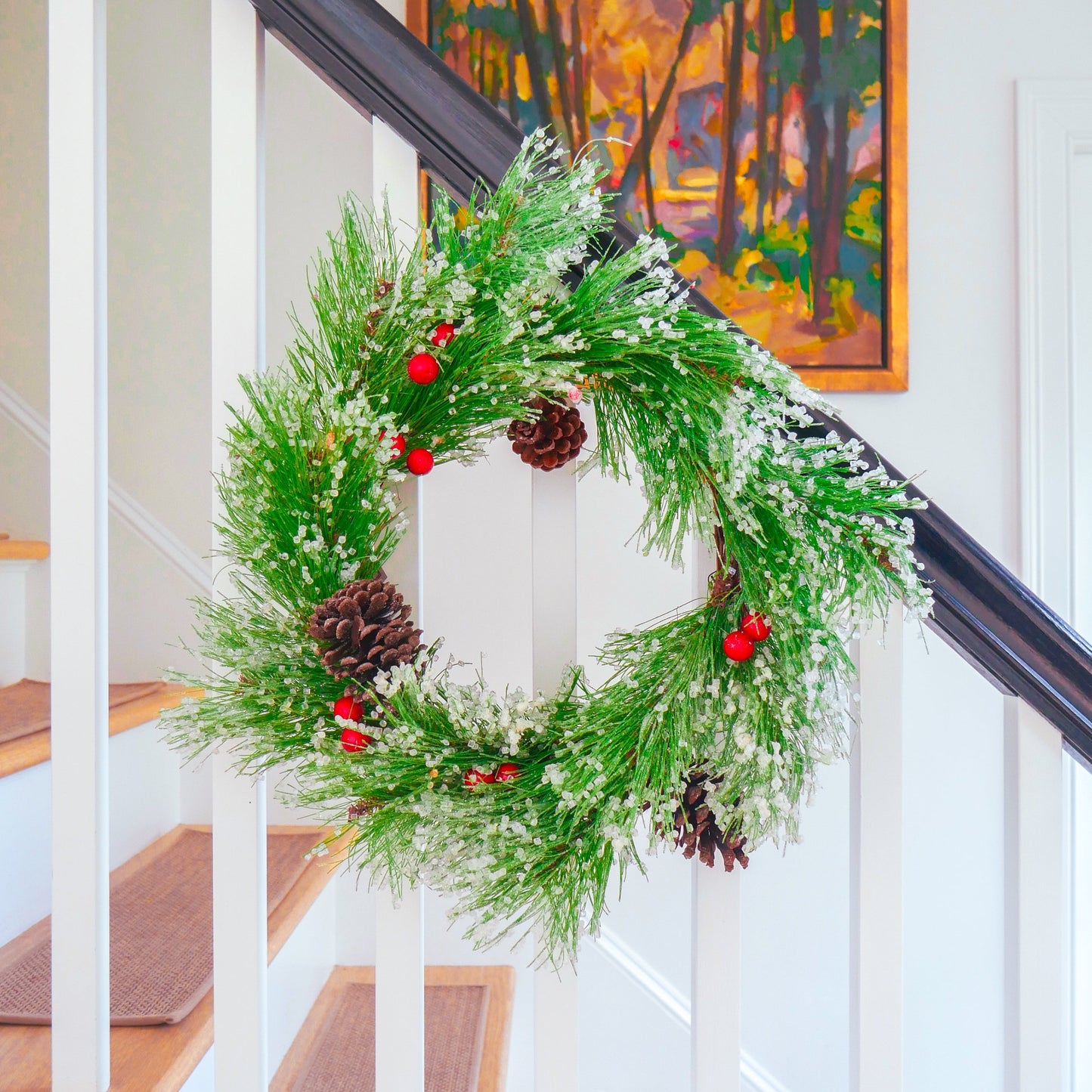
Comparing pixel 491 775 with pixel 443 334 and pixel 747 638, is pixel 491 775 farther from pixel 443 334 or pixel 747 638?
pixel 443 334

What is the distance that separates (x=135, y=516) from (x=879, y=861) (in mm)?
1435

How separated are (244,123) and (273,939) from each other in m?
0.91

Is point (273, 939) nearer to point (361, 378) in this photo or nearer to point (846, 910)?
point (361, 378)

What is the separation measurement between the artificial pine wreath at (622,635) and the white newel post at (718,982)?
8 cm

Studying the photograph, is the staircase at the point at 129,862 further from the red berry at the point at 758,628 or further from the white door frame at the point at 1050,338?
the white door frame at the point at 1050,338

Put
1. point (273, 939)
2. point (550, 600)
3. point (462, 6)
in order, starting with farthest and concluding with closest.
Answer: point (462, 6) < point (273, 939) < point (550, 600)

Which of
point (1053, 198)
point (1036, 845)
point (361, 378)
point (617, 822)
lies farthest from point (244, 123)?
point (1053, 198)

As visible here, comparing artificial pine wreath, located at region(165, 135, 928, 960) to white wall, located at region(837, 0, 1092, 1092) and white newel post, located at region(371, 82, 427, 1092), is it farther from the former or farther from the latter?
white wall, located at region(837, 0, 1092, 1092)

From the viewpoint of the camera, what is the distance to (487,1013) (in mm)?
1297

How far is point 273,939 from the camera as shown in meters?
1.02

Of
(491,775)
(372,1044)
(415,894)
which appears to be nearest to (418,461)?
(491,775)

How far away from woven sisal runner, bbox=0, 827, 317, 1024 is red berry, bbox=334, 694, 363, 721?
0.50m

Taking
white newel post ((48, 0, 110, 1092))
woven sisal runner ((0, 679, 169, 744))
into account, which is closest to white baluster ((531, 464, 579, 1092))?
white newel post ((48, 0, 110, 1092))

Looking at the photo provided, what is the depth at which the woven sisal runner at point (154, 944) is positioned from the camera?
2.84 ft
